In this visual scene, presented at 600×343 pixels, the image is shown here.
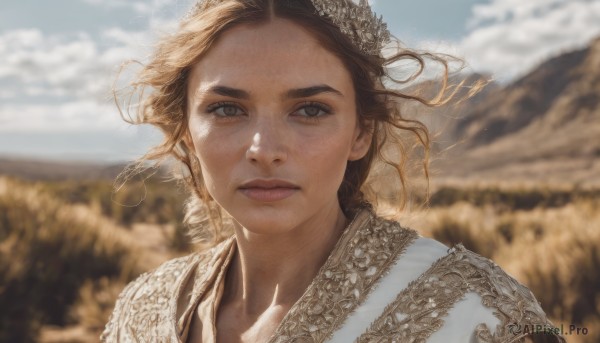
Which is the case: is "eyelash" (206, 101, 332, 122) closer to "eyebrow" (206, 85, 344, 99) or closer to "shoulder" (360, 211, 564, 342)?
"eyebrow" (206, 85, 344, 99)

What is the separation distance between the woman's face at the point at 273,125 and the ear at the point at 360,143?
145 millimetres

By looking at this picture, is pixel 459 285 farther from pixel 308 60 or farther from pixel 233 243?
pixel 233 243

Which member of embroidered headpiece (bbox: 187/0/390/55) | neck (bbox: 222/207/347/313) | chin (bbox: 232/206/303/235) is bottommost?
neck (bbox: 222/207/347/313)

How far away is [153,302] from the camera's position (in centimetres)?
276

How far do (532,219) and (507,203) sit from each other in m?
4.63

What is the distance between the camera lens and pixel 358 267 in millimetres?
2316

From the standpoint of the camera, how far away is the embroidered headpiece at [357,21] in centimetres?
240

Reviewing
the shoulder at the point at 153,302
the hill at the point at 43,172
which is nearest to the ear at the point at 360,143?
the shoulder at the point at 153,302

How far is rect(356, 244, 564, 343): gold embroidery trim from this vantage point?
2.03 m

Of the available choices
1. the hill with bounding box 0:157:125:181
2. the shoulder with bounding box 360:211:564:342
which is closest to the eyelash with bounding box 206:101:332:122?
the shoulder with bounding box 360:211:564:342

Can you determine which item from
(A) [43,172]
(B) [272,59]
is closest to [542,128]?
(B) [272,59]

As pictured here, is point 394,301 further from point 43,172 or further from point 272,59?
point 43,172

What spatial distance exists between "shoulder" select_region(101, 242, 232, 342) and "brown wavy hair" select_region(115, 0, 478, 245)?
30 cm

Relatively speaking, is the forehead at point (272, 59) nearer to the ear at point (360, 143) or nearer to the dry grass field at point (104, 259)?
the ear at point (360, 143)
